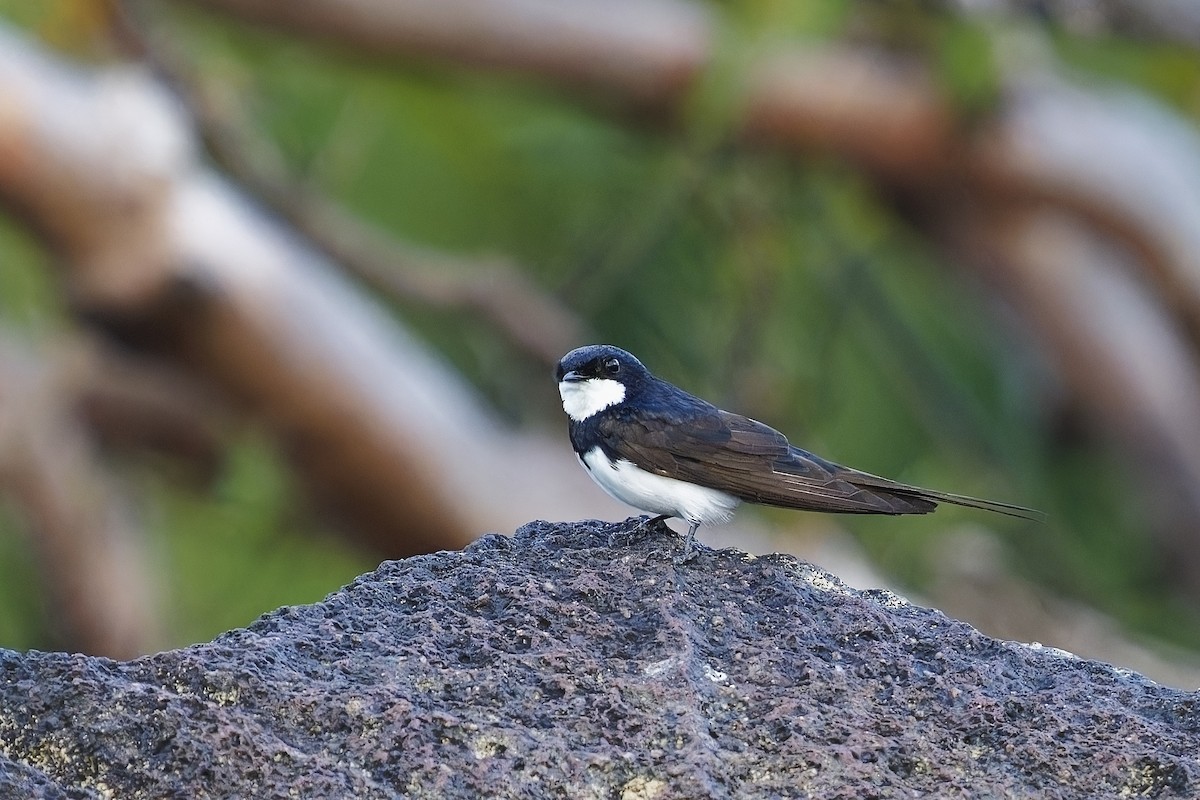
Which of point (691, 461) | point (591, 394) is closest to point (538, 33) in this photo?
point (591, 394)

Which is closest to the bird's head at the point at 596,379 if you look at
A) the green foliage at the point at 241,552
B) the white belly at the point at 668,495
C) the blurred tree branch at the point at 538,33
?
the white belly at the point at 668,495

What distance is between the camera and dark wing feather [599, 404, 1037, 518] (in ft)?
9.28

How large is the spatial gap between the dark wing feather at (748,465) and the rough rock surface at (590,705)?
24 centimetres

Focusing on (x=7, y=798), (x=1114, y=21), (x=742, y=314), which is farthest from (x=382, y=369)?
(x=7, y=798)

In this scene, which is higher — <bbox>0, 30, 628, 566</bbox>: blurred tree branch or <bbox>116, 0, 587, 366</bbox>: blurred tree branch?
<bbox>116, 0, 587, 366</bbox>: blurred tree branch

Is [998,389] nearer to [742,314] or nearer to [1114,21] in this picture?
[742,314]

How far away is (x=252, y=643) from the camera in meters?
2.30

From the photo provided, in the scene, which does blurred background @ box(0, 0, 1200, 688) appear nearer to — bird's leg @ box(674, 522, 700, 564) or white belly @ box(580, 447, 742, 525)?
white belly @ box(580, 447, 742, 525)

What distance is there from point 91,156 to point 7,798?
4986 millimetres

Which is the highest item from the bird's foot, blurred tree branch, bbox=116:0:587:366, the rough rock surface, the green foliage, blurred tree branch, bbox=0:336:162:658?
blurred tree branch, bbox=116:0:587:366

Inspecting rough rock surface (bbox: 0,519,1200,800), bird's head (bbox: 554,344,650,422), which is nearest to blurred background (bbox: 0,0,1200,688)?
bird's head (bbox: 554,344,650,422)

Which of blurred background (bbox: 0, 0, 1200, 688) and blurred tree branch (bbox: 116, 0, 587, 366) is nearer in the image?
blurred background (bbox: 0, 0, 1200, 688)

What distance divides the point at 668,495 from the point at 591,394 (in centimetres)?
26

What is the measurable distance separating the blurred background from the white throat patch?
3937 millimetres
